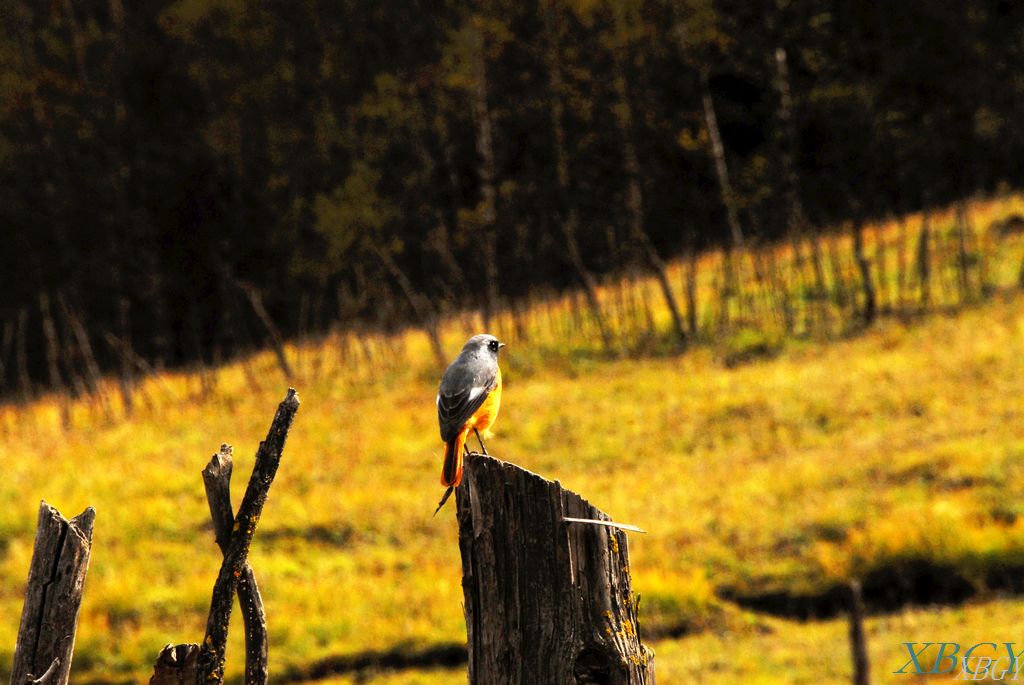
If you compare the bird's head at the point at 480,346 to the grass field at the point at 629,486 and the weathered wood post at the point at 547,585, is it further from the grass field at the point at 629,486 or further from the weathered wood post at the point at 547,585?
the grass field at the point at 629,486

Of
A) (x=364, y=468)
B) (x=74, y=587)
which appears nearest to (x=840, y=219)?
(x=364, y=468)

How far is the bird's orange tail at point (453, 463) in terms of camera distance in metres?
4.66

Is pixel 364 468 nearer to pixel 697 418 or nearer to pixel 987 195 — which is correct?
pixel 697 418

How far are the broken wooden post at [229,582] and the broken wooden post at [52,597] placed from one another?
1.13 feet

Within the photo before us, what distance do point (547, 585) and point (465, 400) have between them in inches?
64.7

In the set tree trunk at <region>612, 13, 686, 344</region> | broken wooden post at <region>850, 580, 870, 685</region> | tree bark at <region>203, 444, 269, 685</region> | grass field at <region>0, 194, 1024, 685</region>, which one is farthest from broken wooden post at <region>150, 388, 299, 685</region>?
tree trunk at <region>612, 13, 686, 344</region>

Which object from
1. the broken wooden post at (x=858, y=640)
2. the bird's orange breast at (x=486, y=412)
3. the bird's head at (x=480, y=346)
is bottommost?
the broken wooden post at (x=858, y=640)

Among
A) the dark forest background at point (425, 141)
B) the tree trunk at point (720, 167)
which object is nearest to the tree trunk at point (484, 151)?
the dark forest background at point (425, 141)

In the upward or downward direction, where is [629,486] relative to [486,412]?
downward

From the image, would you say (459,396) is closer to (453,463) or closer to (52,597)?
(453,463)

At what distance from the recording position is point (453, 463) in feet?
15.5

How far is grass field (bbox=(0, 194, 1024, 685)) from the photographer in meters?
13.5

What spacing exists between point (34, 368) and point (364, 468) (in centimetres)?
2010

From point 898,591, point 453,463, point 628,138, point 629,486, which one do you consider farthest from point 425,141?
point 453,463
